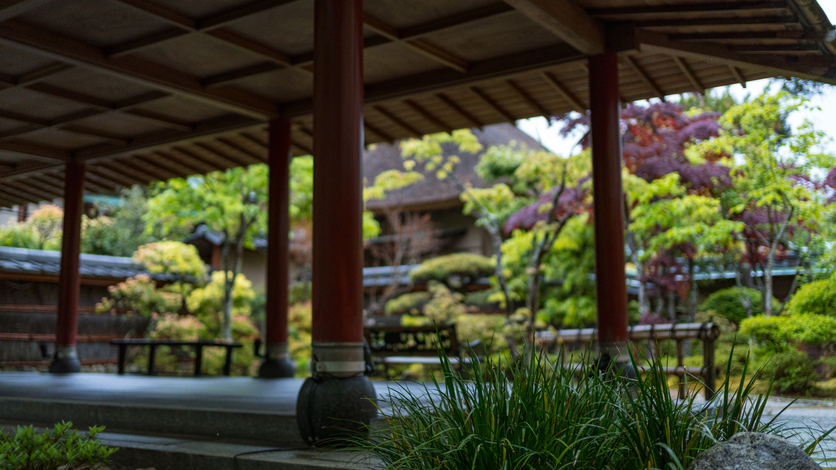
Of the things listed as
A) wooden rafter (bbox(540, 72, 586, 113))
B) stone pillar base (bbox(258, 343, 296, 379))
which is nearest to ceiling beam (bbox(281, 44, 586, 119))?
wooden rafter (bbox(540, 72, 586, 113))

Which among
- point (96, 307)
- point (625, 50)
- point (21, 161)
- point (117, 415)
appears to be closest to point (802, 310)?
point (625, 50)

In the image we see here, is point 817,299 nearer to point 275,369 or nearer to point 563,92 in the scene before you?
point 563,92

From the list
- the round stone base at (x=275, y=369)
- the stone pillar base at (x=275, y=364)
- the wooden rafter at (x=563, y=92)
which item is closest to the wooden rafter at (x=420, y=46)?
the wooden rafter at (x=563, y=92)

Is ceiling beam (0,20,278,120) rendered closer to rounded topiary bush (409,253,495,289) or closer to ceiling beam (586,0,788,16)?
ceiling beam (586,0,788,16)

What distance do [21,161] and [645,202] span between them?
1076 centimetres

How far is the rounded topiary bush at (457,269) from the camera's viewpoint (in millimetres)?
16547

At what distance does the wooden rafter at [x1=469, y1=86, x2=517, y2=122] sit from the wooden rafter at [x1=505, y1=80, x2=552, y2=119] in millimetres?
345

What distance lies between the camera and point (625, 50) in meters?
6.33

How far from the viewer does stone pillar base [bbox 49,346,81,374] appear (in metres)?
10.5

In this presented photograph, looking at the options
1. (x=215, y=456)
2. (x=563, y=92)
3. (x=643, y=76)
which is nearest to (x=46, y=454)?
(x=215, y=456)

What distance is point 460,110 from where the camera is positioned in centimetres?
836

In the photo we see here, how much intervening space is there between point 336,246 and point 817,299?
19.9 ft

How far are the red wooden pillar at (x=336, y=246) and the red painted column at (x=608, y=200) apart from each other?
3016mm

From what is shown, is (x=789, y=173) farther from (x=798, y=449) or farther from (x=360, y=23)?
(x=798, y=449)
